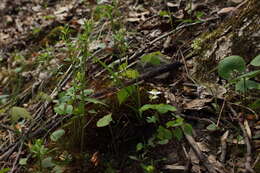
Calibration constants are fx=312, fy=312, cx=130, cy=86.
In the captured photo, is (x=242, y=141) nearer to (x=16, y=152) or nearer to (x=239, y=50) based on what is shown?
(x=239, y=50)

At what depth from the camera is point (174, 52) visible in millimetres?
2342

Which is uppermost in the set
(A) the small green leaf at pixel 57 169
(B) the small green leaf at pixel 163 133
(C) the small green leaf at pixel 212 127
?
(B) the small green leaf at pixel 163 133

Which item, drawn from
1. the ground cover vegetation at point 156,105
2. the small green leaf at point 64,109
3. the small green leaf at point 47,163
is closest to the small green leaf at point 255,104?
the ground cover vegetation at point 156,105

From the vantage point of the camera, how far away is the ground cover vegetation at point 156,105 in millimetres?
1563

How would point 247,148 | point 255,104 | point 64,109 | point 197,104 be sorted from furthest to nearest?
Answer: point 197,104 < point 64,109 < point 255,104 < point 247,148

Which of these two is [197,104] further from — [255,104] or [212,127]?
[255,104]

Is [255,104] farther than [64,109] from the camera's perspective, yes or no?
No

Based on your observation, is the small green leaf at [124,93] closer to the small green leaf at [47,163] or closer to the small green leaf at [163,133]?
the small green leaf at [163,133]

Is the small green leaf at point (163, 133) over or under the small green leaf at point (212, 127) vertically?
over

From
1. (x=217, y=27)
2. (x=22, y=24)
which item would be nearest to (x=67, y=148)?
(x=217, y=27)

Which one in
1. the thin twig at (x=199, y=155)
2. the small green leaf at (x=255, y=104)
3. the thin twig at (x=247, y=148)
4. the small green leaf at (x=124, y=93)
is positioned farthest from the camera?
the small green leaf at (x=124, y=93)

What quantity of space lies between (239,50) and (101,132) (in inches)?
38.5

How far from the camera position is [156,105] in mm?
1502

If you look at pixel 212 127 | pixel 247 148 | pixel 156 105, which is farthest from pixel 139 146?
pixel 247 148
